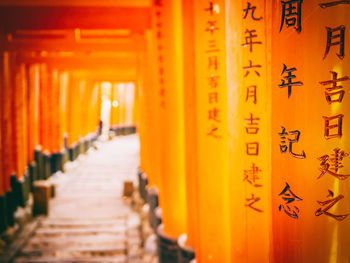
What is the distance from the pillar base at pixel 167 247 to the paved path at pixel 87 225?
6.74 ft

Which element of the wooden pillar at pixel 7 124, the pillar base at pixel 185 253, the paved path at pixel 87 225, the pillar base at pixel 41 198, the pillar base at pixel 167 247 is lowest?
the paved path at pixel 87 225

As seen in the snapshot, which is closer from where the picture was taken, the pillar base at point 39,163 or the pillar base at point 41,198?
the pillar base at point 41,198

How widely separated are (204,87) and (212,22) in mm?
462

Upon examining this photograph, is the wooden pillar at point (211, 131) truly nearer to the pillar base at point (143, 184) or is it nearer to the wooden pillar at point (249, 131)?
the wooden pillar at point (249, 131)

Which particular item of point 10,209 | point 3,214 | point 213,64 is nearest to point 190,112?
point 213,64

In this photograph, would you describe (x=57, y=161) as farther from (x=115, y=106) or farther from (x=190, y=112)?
→ (x=115, y=106)

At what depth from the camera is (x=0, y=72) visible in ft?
22.1

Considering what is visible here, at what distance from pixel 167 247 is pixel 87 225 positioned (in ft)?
14.8

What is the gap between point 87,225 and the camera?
804cm

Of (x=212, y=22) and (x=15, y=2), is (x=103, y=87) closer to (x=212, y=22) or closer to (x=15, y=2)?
(x=15, y=2)

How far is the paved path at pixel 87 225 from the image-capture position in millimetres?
6422

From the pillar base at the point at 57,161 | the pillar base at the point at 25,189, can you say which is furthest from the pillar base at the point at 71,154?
the pillar base at the point at 25,189

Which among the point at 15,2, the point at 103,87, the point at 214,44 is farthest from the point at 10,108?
the point at 103,87

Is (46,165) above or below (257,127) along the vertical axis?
below
